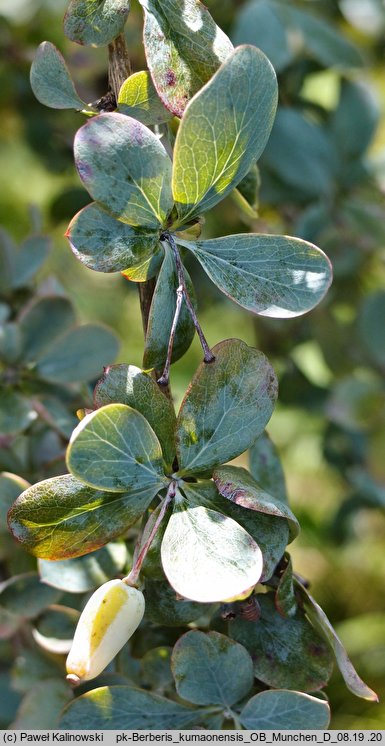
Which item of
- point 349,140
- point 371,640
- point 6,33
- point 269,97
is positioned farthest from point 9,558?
point 371,640

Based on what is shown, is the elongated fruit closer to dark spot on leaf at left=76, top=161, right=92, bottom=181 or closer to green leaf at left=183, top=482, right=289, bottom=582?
green leaf at left=183, top=482, right=289, bottom=582

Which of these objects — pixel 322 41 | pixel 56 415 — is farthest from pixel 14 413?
pixel 322 41

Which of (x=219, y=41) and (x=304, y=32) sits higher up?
(x=219, y=41)

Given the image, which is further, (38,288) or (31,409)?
(38,288)

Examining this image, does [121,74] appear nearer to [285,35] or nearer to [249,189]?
[249,189]

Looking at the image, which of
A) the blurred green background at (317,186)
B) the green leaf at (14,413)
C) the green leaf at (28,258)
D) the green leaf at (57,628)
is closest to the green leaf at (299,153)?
the blurred green background at (317,186)
